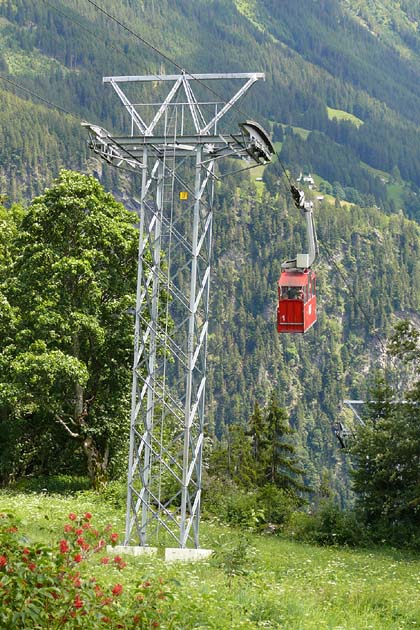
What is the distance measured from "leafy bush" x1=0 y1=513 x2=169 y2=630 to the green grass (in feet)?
1.40

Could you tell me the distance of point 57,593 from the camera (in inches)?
462

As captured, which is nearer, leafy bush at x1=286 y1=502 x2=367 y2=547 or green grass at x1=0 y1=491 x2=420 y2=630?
green grass at x1=0 y1=491 x2=420 y2=630

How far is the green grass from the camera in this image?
15.4 m

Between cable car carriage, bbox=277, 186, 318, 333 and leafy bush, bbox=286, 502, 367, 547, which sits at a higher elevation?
cable car carriage, bbox=277, 186, 318, 333

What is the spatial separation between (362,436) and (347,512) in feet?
13.0

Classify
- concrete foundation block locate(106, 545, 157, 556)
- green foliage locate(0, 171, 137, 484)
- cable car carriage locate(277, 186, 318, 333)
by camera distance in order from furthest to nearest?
1. green foliage locate(0, 171, 137, 484)
2. cable car carriage locate(277, 186, 318, 333)
3. concrete foundation block locate(106, 545, 157, 556)

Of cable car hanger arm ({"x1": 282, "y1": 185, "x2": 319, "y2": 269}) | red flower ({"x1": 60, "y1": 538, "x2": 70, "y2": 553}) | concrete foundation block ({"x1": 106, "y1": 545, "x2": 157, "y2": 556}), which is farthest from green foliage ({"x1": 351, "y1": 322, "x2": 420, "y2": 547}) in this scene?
red flower ({"x1": 60, "y1": 538, "x2": 70, "y2": 553})

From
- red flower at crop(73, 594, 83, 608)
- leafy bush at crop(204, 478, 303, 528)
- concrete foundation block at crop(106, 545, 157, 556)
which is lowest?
concrete foundation block at crop(106, 545, 157, 556)

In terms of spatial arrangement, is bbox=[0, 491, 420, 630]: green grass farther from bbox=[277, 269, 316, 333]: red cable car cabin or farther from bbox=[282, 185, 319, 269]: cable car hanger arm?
bbox=[282, 185, 319, 269]: cable car hanger arm

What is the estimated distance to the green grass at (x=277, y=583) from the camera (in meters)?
15.4

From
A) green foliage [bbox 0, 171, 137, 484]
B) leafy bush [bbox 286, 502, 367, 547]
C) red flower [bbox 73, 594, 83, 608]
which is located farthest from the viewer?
green foliage [bbox 0, 171, 137, 484]

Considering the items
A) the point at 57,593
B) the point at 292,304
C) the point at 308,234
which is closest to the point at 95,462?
the point at 292,304

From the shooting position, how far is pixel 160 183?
87.5 ft

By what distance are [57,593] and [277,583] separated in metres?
10.1
